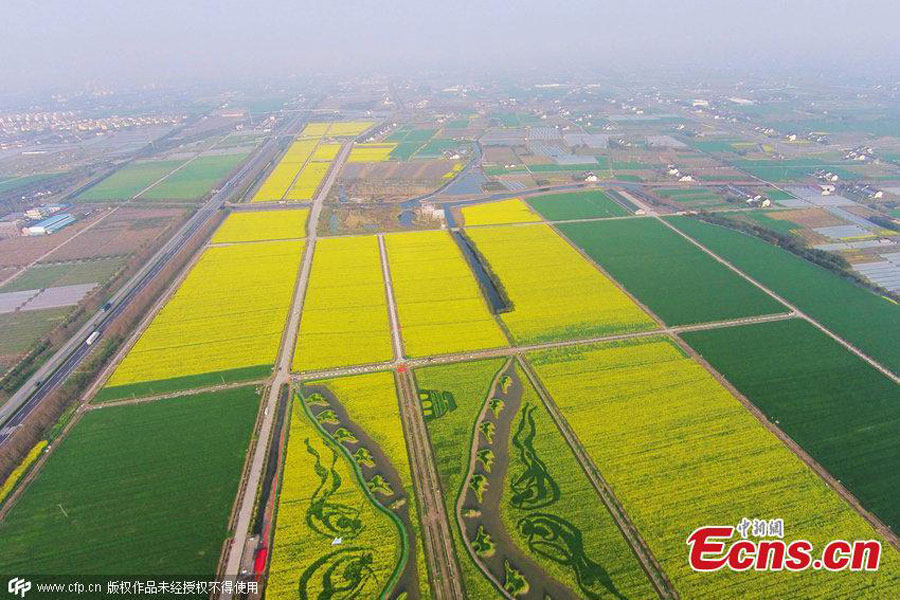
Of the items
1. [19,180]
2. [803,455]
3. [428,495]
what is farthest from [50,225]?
[803,455]

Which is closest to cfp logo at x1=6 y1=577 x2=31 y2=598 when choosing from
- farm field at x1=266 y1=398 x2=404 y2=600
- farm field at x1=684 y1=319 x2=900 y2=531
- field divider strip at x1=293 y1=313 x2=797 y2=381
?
farm field at x1=266 y1=398 x2=404 y2=600

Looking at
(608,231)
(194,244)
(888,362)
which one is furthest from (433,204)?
(888,362)

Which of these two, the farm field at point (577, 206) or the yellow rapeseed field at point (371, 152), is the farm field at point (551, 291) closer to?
the farm field at point (577, 206)

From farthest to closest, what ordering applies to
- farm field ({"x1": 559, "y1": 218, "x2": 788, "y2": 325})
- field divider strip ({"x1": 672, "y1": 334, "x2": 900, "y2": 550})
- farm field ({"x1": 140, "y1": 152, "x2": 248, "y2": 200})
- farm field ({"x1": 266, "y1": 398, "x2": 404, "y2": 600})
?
farm field ({"x1": 140, "y1": 152, "x2": 248, "y2": 200}), farm field ({"x1": 559, "y1": 218, "x2": 788, "y2": 325}), field divider strip ({"x1": 672, "y1": 334, "x2": 900, "y2": 550}), farm field ({"x1": 266, "y1": 398, "x2": 404, "y2": 600})

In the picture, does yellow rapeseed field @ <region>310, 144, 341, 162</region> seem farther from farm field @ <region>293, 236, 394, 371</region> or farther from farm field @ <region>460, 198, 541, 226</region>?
farm field @ <region>293, 236, 394, 371</region>

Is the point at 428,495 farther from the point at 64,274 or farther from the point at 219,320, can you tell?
the point at 64,274

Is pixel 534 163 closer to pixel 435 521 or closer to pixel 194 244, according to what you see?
pixel 194 244

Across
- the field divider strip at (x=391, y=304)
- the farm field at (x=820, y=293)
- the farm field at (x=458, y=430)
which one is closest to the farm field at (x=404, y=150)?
the field divider strip at (x=391, y=304)
